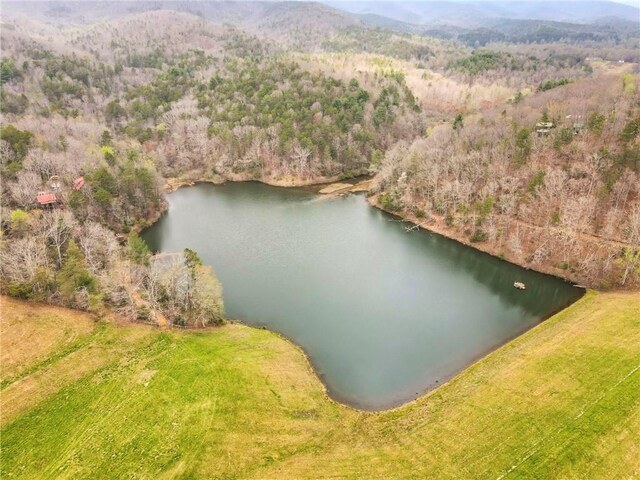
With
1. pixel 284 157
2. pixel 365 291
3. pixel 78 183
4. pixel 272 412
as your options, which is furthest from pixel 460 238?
pixel 78 183

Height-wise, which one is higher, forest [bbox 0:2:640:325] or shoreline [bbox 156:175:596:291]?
forest [bbox 0:2:640:325]

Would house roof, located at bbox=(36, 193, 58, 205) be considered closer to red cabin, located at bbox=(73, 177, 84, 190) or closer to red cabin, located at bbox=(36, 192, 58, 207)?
Answer: red cabin, located at bbox=(36, 192, 58, 207)

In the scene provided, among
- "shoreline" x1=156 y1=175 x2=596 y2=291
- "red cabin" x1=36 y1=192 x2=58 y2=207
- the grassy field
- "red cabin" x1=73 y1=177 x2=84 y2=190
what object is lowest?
the grassy field

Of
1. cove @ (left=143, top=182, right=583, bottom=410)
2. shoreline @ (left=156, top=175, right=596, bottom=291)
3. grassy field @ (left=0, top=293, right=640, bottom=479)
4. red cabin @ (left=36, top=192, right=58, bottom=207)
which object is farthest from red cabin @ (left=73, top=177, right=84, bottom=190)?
grassy field @ (left=0, top=293, right=640, bottom=479)

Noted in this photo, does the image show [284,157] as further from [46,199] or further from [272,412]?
[272,412]

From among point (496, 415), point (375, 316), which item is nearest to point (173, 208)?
point (375, 316)

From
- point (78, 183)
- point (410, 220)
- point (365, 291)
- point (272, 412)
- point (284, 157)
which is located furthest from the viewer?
point (284, 157)
